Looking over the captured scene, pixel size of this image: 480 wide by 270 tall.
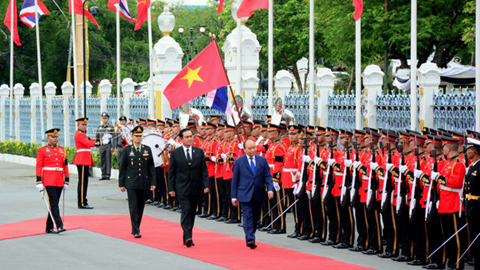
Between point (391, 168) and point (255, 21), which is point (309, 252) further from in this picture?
point (255, 21)

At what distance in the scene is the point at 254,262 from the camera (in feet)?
39.3

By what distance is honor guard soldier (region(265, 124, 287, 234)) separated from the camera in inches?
589

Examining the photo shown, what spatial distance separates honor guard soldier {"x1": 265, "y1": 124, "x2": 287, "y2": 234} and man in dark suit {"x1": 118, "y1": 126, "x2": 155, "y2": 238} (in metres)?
2.12

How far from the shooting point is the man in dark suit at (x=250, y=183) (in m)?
13.3

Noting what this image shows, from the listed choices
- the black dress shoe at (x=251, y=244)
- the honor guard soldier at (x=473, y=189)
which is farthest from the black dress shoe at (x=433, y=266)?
the black dress shoe at (x=251, y=244)

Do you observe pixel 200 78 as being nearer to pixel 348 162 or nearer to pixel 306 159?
pixel 306 159

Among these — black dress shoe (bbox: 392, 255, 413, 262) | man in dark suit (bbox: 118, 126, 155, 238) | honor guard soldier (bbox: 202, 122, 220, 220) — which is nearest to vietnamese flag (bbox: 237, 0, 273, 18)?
honor guard soldier (bbox: 202, 122, 220, 220)

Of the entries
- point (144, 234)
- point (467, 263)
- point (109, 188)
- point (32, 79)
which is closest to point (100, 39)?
point (32, 79)

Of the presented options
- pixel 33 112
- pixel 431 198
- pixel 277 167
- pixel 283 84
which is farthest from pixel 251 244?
pixel 33 112

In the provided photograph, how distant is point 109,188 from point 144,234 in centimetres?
808

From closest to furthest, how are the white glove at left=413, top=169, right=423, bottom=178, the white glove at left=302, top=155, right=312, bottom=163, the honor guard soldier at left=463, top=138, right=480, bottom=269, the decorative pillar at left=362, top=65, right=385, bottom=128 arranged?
the honor guard soldier at left=463, top=138, right=480, bottom=269 → the white glove at left=413, top=169, right=423, bottom=178 → the white glove at left=302, top=155, right=312, bottom=163 → the decorative pillar at left=362, top=65, right=385, bottom=128

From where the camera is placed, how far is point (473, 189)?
35.8ft

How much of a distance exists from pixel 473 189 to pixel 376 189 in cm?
191

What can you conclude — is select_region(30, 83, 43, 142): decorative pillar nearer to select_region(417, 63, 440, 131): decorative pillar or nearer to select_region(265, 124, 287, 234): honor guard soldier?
select_region(265, 124, 287, 234): honor guard soldier
